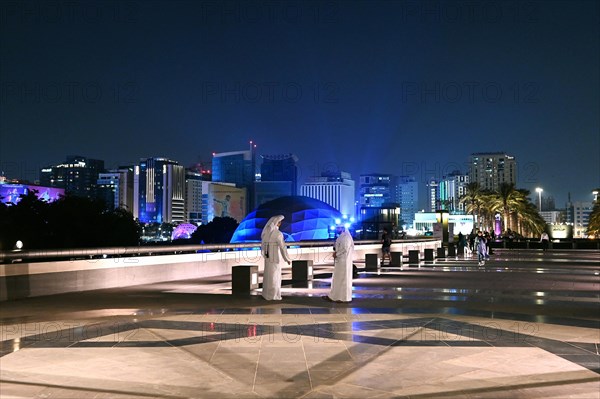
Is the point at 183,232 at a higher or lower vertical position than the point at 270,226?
higher

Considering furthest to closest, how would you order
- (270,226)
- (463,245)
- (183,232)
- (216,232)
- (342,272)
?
(183,232) → (216,232) → (463,245) → (270,226) → (342,272)

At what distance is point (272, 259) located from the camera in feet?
50.7

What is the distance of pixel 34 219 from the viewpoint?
73.4 m

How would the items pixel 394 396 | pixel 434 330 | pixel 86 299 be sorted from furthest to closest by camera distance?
pixel 86 299 → pixel 434 330 → pixel 394 396

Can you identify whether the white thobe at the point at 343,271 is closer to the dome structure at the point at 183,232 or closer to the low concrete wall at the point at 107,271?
the low concrete wall at the point at 107,271

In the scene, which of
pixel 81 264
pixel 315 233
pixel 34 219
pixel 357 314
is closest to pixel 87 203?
pixel 34 219

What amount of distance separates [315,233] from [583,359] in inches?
4372

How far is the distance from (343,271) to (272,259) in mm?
1761

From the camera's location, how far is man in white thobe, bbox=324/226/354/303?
14977 mm

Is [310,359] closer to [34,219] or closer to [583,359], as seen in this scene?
[583,359]

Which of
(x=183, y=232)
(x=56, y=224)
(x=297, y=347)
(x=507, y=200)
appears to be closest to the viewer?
(x=297, y=347)

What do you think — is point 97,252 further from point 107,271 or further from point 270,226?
point 270,226

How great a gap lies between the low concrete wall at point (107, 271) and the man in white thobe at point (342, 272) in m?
6.80

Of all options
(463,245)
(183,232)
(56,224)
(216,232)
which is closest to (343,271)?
(463,245)
